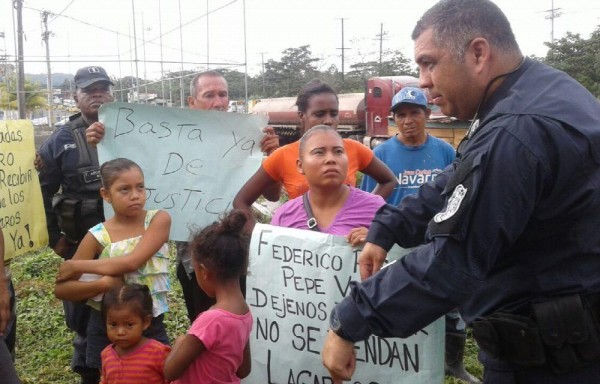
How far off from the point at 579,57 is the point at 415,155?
23.3m

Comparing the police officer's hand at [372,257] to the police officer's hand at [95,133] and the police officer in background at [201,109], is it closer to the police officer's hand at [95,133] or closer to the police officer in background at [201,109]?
the police officer in background at [201,109]

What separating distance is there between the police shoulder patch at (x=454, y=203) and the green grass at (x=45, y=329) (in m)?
2.68

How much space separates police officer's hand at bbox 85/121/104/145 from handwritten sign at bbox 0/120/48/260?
358mm

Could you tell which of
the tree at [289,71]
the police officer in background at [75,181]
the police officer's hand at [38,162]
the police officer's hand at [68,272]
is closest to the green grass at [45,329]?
the police officer in background at [75,181]

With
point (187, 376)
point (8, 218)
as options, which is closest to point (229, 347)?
point (187, 376)

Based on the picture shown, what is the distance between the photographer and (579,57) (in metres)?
24.4

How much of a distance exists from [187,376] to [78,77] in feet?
7.29

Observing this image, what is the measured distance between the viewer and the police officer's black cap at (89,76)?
379 centimetres

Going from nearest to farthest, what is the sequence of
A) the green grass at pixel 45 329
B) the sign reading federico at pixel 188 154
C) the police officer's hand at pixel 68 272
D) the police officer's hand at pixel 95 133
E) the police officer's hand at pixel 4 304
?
the police officer's hand at pixel 4 304 < the police officer's hand at pixel 68 272 < the police officer's hand at pixel 95 133 < the sign reading federico at pixel 188 154 < the green grass at pixel 45 329

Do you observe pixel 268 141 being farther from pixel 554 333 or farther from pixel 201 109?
pixel 554 333

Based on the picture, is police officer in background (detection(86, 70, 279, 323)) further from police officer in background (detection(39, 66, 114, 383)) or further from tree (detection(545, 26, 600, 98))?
tree (detection(545, 26, 600, 98))

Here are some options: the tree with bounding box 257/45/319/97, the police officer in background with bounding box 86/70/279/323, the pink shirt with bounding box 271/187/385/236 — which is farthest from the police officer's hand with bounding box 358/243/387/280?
the tree with bounding box 257/45/319/97

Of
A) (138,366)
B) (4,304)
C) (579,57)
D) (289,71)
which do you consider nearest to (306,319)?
(138,366)

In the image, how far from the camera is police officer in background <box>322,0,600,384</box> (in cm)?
162
